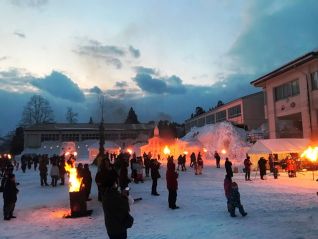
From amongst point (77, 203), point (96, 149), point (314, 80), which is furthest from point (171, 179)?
point (96, 149)

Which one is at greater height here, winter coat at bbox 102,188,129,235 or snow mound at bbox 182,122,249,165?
snow mound at bbox 182,122,249,165

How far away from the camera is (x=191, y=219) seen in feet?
38.5

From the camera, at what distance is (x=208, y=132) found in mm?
60375

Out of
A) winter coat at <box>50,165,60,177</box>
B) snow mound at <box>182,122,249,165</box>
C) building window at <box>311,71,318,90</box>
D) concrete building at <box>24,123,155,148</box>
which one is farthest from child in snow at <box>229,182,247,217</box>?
concrete building at <box>24,123,155,148</box>

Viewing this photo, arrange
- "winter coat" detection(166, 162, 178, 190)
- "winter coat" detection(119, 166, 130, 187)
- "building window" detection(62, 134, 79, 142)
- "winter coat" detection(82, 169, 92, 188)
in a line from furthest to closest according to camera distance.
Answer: "building window" detection(62, 134, 79, 142) → "winter coat" detection(119, 166, 130, 187) → "winter coat" detection(82, 169, 92, 188) → "winter coat" detection(166, 162, 178, 190)

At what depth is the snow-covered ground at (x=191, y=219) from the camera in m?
9.87

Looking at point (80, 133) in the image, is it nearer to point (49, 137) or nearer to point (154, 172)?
point (49, 137)

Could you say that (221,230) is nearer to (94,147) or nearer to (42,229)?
(42,229)

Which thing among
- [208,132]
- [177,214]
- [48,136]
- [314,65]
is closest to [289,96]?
[314,65]

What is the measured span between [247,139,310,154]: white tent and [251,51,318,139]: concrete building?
5351mm

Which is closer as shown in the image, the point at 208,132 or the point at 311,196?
the point at 311,196

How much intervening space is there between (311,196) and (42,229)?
10.6 meters

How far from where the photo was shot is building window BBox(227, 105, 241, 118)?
64.9 meters

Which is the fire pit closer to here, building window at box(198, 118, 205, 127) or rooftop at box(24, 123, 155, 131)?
building window at box(198, 118, 205, 127)
